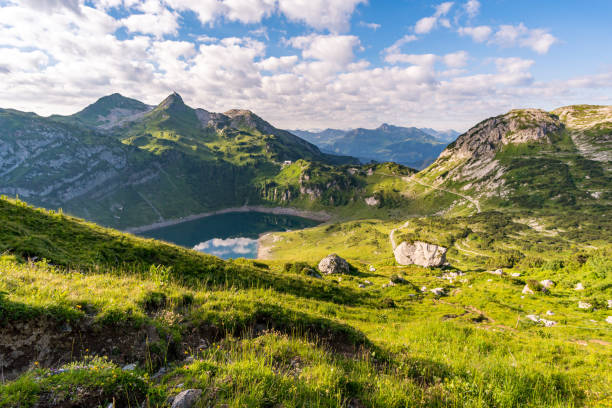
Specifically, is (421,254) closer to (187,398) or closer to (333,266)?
(333,266)

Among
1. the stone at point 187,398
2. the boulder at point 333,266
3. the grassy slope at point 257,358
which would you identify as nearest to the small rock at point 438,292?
the boulder at point 333,266

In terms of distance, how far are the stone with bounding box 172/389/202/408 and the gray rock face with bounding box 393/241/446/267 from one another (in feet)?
290

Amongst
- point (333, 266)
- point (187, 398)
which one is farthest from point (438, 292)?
point (187, 398)

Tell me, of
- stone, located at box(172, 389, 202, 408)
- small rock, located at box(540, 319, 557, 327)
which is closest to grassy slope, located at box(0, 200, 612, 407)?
stone, located at box(172, 389, 202, 408)

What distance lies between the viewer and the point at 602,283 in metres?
28.6

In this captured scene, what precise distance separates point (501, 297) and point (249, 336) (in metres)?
38.7

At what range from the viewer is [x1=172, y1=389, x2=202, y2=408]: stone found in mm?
4398

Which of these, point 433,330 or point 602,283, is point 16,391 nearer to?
point 433,330

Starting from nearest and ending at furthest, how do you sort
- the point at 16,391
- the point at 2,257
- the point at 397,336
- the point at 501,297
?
the point at 16,391, the point at 2,257, the point at 397,336, the point at 501,297

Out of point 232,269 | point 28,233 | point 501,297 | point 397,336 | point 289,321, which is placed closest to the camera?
point 289,321

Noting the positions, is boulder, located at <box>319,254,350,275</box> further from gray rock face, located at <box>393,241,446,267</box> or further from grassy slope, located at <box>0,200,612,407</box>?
grassy slope, located at <box>0,200,612,407</box>

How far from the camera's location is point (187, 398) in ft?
14.8

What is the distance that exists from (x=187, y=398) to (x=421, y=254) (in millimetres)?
97216

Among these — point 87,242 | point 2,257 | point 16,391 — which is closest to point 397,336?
point 16,391
